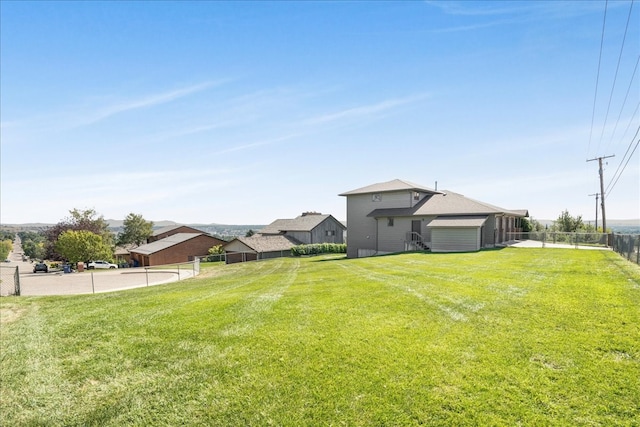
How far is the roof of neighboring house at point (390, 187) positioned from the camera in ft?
104

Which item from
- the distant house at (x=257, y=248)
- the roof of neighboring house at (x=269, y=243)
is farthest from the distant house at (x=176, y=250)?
the roof of neighboring house at (x=269, y=243)

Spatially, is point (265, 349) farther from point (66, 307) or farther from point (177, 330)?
point (66, 307)

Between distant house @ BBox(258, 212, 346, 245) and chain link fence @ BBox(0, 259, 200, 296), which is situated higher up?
distant house @ BBox(258, 212, 346, 245)

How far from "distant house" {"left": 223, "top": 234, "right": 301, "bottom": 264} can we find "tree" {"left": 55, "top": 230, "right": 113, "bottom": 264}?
15530mm

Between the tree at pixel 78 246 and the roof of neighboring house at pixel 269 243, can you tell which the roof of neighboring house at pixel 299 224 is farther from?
the tree at pixel 78 246

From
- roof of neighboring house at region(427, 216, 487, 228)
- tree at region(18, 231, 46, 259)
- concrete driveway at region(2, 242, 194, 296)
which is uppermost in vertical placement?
roof of neighboring house at region(427, 216, 487, 228)

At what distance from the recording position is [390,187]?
107 feet

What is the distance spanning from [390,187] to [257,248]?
773 inches

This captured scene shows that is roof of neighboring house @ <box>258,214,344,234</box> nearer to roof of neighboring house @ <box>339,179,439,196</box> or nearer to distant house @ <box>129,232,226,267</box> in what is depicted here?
distant house @ <box>129,232,226,267</box>

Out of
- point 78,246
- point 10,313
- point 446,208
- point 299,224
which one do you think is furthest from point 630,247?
point 78,246

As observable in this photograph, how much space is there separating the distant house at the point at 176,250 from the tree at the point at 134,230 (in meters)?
24.0

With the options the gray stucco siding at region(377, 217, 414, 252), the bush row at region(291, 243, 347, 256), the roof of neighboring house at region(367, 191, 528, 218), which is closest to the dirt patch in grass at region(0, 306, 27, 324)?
the roof of neighboring house at region(367, 191, 528, 218)

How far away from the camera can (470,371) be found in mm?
4938

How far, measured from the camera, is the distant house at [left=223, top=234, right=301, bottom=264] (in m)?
43.0
